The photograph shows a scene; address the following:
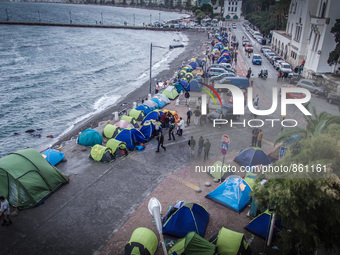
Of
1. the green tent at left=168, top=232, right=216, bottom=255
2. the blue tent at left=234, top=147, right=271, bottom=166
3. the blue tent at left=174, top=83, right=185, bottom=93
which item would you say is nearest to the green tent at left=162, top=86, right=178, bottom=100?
the blue tent at left=174, top=83, right=185, bottom=93

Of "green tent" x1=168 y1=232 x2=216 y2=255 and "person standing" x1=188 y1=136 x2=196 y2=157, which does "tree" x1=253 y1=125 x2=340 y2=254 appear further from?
"person standing" x1=188 y1=136 x2=196 y2=157

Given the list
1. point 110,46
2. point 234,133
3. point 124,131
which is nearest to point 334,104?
point 234,133

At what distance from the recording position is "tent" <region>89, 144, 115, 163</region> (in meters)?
16.1

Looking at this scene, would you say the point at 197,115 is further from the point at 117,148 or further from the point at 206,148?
the point at 117,148

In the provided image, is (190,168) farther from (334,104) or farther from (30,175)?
(334,104)

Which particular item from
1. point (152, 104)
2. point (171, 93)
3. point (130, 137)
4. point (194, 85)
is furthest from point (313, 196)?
point (194, 85)

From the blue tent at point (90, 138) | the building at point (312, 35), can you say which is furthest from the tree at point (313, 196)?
the building at point (312, 35)

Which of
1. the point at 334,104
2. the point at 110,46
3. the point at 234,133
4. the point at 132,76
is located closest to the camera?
the point at 234,133

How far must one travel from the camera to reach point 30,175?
12805 mm

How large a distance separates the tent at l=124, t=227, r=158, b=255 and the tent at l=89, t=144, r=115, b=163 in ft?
22.5

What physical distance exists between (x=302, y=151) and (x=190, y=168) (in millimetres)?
8203

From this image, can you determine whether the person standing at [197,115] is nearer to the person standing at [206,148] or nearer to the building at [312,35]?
the person standing at [206,148]

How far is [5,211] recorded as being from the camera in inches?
432

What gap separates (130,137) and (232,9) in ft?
443
